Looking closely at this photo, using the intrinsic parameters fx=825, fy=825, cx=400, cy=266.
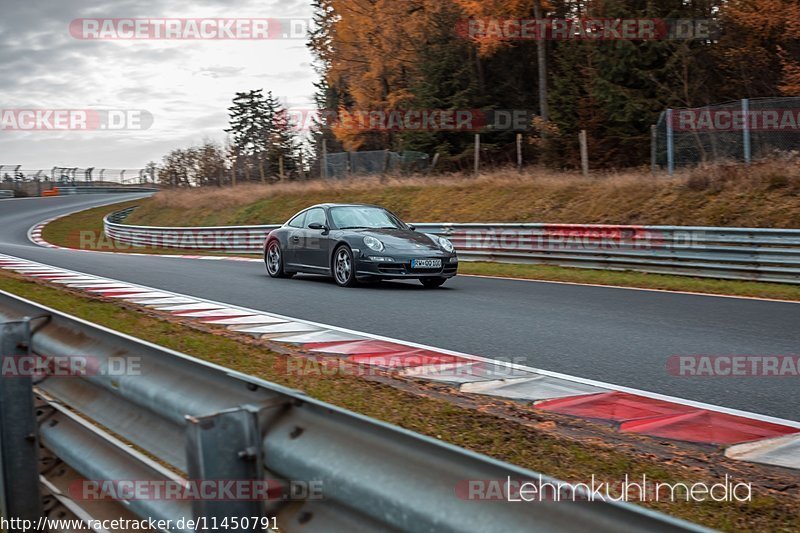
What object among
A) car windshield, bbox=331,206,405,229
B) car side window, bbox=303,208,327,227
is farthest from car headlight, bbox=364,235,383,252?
car side window, bbox=303,208,327,227

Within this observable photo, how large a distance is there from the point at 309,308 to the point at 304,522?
8.63m

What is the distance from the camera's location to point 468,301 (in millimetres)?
11320

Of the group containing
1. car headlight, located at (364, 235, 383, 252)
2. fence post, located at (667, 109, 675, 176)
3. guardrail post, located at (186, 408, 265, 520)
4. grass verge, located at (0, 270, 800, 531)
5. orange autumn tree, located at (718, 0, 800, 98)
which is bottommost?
grass verge, located at (0, 270, 800, 531)

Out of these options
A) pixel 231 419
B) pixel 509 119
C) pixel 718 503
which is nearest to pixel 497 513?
pixel 231 419

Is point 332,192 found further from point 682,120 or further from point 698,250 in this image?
point 698,250

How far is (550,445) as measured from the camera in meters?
4.66

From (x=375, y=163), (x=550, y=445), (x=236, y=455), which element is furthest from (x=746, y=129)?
(x=236, y=455)

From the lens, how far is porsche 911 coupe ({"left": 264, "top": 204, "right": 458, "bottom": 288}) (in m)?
12.9

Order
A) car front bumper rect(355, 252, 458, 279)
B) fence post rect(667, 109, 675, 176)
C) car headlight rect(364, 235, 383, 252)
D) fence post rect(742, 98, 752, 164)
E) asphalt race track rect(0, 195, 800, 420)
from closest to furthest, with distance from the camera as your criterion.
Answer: asphalt race track rect(0, 195, 800, 420), car front bumper rect(355, 252, 458, 279), car headlight rect(364, 235, 383, 252), fence post rect(742, 98, 752, 164), fence post rect(667, 109, 675, 176)

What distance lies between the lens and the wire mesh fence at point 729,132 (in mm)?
18094

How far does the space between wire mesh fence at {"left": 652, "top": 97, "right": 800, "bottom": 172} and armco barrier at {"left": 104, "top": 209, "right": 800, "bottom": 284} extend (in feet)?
14.4

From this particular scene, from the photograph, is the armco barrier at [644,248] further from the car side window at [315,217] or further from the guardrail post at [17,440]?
the guardrail post at [17,440]

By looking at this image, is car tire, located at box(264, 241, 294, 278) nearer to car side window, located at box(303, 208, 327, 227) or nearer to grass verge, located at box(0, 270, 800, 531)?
car side window, located at box(303, 208, 327, 227)

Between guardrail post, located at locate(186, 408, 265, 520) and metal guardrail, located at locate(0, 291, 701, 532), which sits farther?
guardrail post, located at locate(186, 408, 265, 520)
